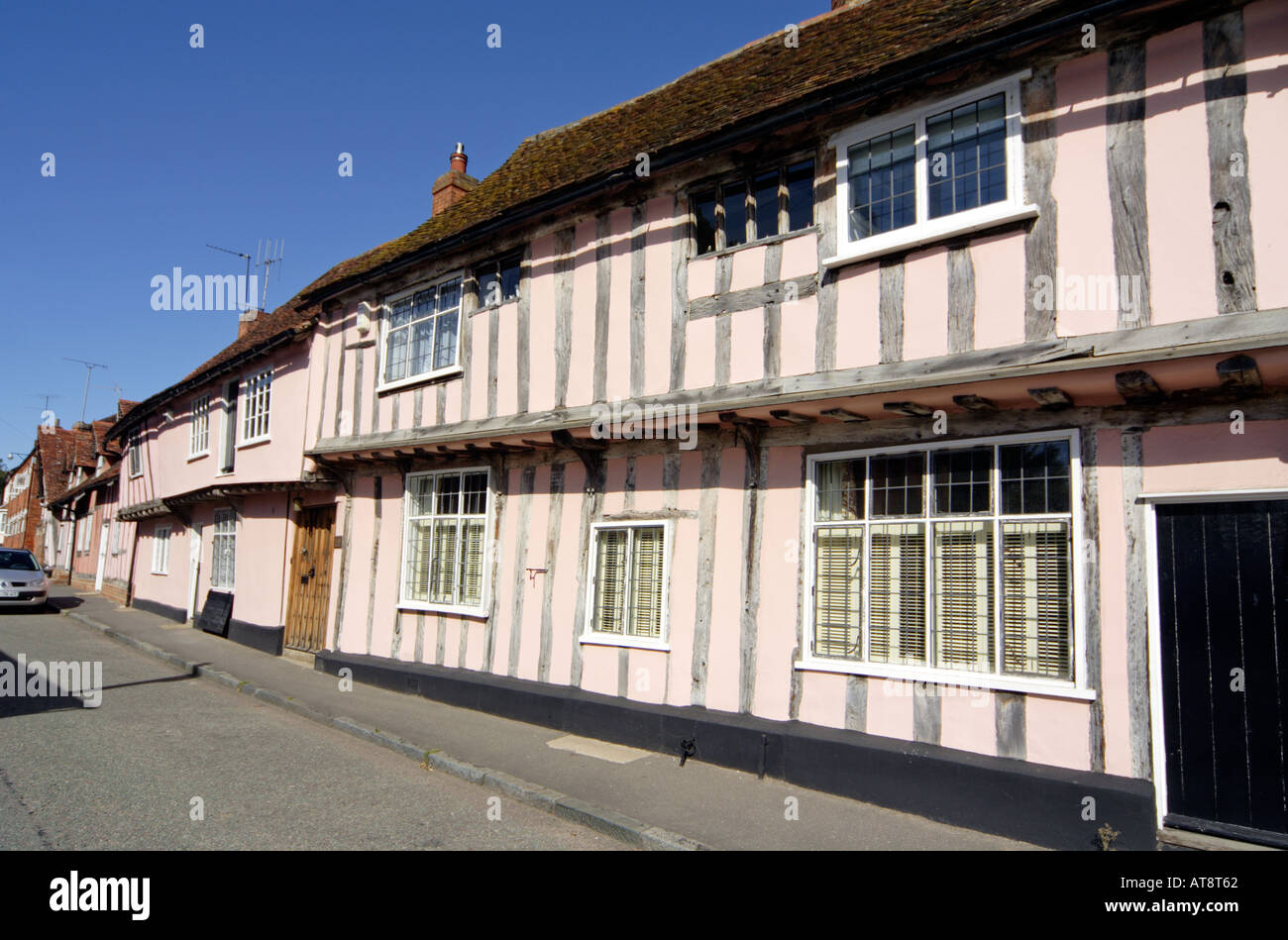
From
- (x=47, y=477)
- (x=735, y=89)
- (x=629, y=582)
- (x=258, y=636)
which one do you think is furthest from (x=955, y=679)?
(x=47, y=477)

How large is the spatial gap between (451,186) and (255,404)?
5.66 metres

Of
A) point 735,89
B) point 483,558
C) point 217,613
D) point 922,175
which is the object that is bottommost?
point 217,613

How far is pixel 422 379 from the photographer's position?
1027 centimetres

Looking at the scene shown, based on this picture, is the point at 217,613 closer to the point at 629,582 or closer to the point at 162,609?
the point at 162,609

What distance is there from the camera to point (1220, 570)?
4.74 m

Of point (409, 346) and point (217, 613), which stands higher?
point (409, 346)

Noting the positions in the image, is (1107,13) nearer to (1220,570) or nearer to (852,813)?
(1220,570)

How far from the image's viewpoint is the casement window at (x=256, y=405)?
1429cm

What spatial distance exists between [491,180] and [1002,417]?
32.4 ft

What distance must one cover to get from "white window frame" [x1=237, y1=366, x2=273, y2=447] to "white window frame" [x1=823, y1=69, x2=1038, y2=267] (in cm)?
1108

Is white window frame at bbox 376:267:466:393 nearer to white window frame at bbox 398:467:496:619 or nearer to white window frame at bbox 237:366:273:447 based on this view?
white window frame at bbox 398:467:496:619

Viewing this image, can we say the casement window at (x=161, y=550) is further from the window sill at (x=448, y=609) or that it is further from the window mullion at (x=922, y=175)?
the window mullion at (x=922, y=175)

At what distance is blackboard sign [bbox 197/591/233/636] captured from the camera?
14.7 metres
